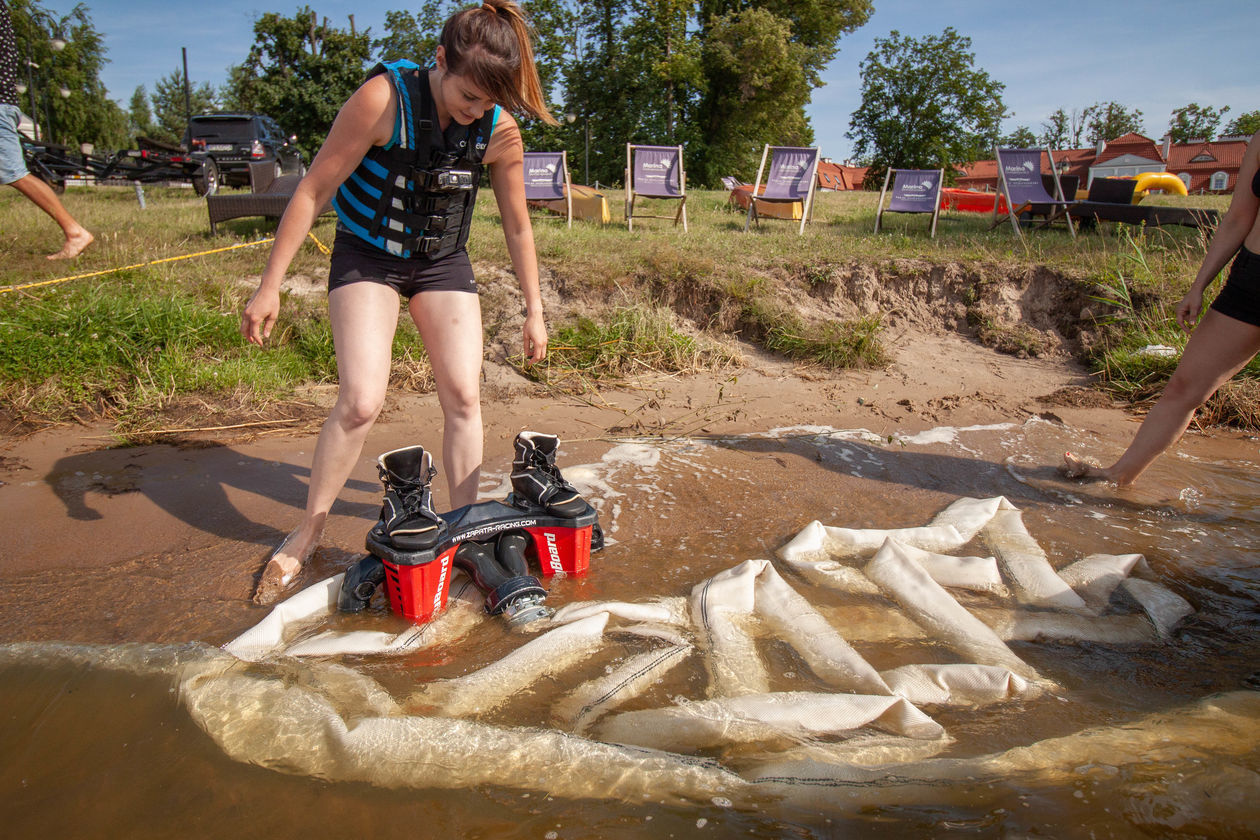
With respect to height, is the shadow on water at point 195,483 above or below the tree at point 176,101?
below

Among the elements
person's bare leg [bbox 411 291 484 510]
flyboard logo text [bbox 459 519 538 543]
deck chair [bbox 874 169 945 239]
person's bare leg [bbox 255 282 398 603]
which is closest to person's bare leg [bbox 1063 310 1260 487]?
flyboard logo text [bbox 459 519 538 543]

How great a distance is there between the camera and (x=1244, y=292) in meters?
3.02

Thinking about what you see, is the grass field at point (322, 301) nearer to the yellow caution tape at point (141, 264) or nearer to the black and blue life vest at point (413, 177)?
the yellow caution tape at point (141, 264)

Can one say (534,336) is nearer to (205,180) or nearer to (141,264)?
(141,264)

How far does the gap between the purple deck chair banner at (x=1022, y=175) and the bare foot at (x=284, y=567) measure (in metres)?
10.3

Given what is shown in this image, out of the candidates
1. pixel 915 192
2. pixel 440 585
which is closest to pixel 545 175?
pixel 915 192

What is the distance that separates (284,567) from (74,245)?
513 centimetres

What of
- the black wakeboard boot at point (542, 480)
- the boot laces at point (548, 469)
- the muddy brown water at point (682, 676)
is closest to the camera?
the muddy brown water at point (682, 676)

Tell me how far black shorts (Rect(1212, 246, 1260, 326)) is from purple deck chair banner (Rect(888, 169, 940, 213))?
24.8ft

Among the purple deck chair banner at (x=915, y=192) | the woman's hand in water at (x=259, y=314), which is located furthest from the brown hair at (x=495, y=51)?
the purple deck chair banner at (x=915, y=192)

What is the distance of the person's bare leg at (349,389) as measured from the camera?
2.45 metres

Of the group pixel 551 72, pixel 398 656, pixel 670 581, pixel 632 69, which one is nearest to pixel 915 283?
pixel 670 581

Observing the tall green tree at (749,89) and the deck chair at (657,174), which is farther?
the tall green tree at (749,89)

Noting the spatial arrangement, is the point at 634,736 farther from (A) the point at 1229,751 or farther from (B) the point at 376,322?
(B) the point at 376,322
